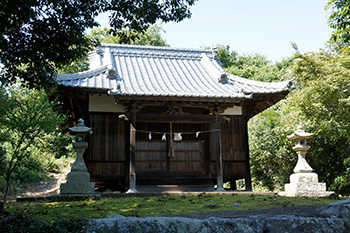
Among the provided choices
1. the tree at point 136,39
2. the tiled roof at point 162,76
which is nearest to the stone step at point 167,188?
the tiled roof at point 162,76

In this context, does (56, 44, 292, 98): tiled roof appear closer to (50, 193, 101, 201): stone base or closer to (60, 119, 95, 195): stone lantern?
(60, 119, 95, 195): stone lantern

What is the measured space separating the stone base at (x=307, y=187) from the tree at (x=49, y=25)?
21.2 feet

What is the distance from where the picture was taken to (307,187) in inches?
436

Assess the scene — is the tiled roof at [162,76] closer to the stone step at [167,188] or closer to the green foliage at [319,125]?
the stone step at [167,188]

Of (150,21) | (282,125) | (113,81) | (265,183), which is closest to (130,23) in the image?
(150,21)

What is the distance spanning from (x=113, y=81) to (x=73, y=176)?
4.61m

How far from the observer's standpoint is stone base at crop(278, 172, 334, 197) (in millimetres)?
10930

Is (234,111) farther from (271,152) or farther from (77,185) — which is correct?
(271,152)

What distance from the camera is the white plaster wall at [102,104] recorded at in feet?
41.8

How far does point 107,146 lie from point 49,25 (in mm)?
6628

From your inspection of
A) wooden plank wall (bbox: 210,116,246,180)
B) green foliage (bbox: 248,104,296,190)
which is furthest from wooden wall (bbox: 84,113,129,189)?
green foliage (bbox: 248,104,296,190)

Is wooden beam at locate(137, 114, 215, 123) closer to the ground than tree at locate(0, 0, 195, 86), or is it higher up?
closer to the ground

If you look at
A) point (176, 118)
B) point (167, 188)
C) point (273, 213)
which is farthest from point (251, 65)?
point (273, 213)

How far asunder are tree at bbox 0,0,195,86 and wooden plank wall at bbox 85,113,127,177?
5.47 m
